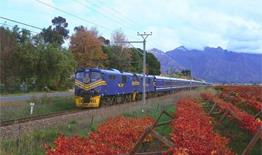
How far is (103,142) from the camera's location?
38.1 ft

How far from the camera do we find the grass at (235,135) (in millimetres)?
13414

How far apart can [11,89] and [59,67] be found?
680 cm

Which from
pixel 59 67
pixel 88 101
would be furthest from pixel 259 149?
pixel 59 67

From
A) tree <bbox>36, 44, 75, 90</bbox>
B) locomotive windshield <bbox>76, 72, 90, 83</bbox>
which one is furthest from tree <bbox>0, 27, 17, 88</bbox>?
locomotive windshield <bbox>76, 72, 90, 83</bbox>

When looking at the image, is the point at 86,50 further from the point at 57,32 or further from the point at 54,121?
the point at 54,121

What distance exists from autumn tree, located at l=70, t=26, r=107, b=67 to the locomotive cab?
50561 millimetres

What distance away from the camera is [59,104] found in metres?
42.8

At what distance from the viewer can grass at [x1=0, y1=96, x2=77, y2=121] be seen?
3350 centimetres

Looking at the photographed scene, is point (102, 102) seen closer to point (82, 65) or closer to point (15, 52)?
point (15, 52)

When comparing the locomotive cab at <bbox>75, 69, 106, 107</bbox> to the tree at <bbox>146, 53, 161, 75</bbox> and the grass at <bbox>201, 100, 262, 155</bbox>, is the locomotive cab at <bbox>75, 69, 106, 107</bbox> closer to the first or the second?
the grass at <bbox>201, 100, 262, 155</bbox>

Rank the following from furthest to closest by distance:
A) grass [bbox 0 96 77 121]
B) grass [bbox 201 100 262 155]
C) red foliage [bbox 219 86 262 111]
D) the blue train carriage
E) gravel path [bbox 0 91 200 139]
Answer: the blue train carriage < grass [bbox 0 96 77 121] < red foliage [bbox 219 86 262 111] < gravel path [bbox 0 91 200 139] < grass [bbox 201 100 262 155]

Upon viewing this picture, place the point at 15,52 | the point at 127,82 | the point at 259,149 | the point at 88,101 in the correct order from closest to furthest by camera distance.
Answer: the point at 259,149
the point at 88,101
the point at 127,82
the point at 15,52

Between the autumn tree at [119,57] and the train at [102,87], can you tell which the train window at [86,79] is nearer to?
the train at [102,87]

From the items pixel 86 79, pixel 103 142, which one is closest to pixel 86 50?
pixel 86 79
